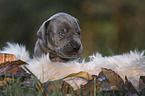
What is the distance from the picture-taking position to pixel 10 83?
91cm

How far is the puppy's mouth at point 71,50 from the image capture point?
1575 millimetres

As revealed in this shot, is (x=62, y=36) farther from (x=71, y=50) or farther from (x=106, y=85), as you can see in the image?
(x=106, y=85)

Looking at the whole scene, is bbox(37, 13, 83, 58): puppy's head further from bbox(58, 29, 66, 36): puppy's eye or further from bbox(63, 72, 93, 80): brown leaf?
bbox(63, 72, 93, 80): brown leaf

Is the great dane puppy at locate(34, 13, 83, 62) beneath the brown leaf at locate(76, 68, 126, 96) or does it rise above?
above

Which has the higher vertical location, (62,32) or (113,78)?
(62,32)

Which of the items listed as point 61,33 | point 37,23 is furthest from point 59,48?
point 37,23

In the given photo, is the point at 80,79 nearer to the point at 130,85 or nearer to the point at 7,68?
the point at 130,85

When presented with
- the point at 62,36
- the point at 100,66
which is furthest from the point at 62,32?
the point at 100,66

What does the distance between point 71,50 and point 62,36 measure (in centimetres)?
17

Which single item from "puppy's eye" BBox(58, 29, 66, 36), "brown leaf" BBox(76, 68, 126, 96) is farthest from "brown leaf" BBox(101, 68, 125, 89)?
"puppy's eye" BBox(58, 29, 66, 36)

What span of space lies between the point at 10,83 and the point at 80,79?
29 cm

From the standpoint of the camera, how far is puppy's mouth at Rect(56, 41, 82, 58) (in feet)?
5.17

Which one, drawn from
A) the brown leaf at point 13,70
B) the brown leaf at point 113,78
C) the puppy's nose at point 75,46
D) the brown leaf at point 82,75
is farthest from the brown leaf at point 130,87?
the puppy's nose at point 75,46

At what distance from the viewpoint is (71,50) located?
1.58 m
